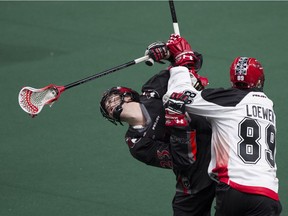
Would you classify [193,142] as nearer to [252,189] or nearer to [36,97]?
[252,189]

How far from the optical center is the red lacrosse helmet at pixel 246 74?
A: 15.3 feet

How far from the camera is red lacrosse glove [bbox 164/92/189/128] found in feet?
14.9

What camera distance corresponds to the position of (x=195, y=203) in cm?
508

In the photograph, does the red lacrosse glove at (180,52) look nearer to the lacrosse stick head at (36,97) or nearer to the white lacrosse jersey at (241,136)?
the white lacrosse jersey at (241,136)

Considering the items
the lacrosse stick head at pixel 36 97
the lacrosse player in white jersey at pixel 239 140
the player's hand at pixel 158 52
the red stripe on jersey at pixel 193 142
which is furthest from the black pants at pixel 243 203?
the lacrosse stick head at pixel 36 97

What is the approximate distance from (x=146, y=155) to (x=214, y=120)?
1.59ft

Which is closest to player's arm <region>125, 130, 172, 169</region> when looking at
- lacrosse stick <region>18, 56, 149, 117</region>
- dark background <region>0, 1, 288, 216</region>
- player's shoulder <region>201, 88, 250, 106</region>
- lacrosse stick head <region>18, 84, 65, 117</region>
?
player's shoulder <region>201, 88, 250, 106</region>

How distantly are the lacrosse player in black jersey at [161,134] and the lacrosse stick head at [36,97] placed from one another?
25.4 inches

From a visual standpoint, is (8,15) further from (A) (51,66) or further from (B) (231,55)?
(B) (231,55)

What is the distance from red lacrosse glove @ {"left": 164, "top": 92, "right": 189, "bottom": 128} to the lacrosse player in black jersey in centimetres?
2

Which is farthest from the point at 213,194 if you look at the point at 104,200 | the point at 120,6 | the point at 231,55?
the point at 120,6

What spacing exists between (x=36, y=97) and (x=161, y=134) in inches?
39.6

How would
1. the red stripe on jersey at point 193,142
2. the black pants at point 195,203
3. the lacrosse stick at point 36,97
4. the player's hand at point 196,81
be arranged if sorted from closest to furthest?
the red stripe on jersey at point 193,142 < the player's hand at point 196,81 < the black pants at point 195,203 < the lacrosse stick at point 36,97

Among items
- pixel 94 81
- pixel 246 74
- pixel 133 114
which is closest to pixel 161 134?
pixel 133 114
